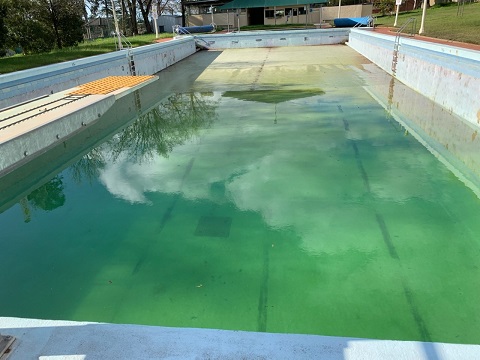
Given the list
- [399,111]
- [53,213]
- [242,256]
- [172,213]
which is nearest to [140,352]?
[242,256]

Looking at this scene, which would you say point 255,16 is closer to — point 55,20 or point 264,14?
point 264,14

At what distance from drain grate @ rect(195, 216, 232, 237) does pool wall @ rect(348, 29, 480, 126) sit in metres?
5.56

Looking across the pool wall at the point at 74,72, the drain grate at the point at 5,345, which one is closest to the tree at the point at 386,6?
the pool wall at the point at 74,72

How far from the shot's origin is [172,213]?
4.55 meters

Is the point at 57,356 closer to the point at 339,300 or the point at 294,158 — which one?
the point at 339,300

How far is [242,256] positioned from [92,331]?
164cm

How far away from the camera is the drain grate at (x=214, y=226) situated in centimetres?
410

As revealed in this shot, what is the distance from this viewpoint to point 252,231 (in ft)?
13.5

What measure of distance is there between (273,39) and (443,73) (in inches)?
654

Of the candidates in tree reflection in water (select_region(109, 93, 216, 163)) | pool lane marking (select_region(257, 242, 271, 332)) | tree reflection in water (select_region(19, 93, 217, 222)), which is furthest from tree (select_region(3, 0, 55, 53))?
pool lane marking (select_region(257, 242, 271, 332))

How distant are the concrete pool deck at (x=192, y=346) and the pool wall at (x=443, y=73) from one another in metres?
6.30

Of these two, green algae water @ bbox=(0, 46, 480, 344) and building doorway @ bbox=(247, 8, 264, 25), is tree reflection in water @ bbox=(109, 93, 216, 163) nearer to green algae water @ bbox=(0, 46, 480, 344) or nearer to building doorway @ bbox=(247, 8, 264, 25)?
green algae water @ bbox=(0, 46, 480, 344)

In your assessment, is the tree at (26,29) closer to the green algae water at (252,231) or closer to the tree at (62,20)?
the tree at (62,20)

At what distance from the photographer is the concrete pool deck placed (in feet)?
7.11
